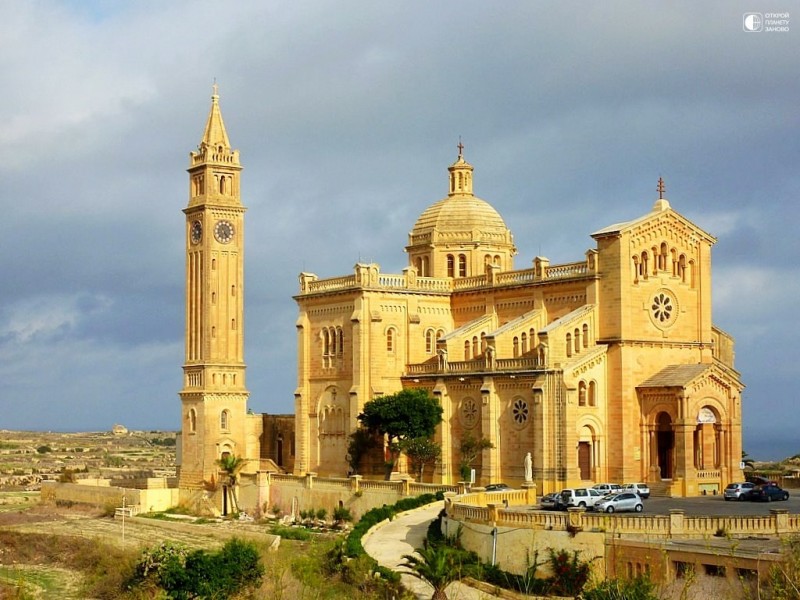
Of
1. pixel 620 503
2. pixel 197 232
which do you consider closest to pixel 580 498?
pixel 620 503

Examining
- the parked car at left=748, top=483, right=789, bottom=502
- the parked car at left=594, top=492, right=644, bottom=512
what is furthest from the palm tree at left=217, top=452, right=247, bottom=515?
the parked car at left=748, top=483, right=789, bottom=502

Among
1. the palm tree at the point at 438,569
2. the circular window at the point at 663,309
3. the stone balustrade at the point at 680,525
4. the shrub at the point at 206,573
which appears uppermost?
the circular window at the point at 663,309

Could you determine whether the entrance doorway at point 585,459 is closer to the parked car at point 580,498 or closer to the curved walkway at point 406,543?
the curved walkway at point 406,543

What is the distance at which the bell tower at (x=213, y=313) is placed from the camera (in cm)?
7900

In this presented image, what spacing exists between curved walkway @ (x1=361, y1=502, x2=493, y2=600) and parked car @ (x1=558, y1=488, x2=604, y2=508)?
619cm

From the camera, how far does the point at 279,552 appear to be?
5950cm

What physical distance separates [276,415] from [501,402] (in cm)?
1979

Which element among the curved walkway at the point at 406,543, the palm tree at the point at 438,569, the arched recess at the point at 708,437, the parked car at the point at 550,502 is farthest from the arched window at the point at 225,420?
the palm tree at the point at 438,569

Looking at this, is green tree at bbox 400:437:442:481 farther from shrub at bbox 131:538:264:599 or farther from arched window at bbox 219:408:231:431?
shrub at bbox 131:538:264:599

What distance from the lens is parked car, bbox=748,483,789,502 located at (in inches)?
2136

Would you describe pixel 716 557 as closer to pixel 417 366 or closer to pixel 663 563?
pixel 663 563

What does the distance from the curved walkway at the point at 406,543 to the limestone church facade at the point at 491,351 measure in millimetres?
7019

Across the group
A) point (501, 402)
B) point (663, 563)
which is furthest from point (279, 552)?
point (663, 563)

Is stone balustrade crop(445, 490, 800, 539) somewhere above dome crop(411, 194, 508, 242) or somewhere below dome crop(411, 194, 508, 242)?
below
